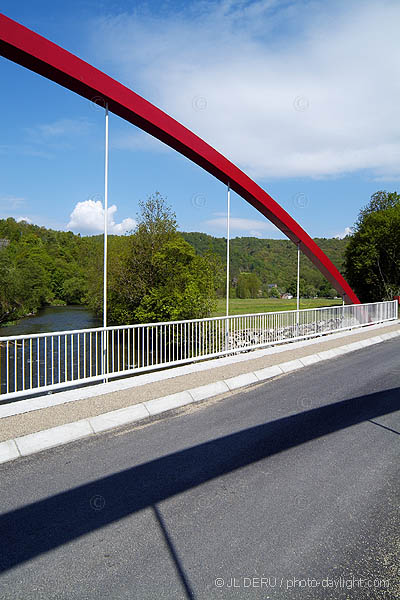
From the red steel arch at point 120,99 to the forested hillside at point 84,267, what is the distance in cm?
1669

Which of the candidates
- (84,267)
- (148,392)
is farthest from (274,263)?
(148,392)

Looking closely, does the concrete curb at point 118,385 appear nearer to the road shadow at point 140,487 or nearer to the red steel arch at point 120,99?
the road shadow at point 140,487

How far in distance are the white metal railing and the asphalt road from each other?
1.73 m

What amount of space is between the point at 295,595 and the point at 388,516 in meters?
1.17

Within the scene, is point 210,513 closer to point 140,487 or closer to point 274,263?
point 140,487

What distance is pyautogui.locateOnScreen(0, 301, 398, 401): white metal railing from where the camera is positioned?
627 centimetres

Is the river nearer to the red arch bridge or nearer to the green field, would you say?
the green field

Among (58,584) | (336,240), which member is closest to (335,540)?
(58,584)

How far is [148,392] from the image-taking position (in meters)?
6.58

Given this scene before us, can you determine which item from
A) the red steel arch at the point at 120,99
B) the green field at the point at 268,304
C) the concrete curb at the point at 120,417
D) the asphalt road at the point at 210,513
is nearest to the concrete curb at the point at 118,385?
the concrete curb at the point at 120,417

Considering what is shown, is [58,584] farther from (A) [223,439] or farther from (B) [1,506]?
(A) [223,439]

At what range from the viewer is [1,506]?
335cm

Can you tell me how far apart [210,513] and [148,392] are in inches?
135

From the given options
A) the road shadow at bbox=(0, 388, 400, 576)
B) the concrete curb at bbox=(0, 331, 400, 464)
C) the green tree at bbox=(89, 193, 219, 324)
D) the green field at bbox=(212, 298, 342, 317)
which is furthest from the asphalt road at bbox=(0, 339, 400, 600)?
the green field at bbox=(212, 298, 342, 317)
